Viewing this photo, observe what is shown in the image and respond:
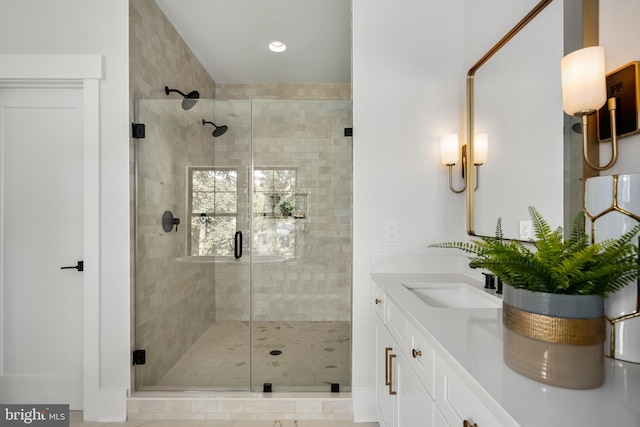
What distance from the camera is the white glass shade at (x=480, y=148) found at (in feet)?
5.64

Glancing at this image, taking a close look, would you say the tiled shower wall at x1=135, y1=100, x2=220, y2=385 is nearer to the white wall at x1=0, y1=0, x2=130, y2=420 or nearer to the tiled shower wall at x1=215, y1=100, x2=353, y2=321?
the white wall at x1=0, y1=0, x2=130, y2=420

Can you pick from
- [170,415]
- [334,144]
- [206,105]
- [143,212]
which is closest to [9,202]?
[143,212]

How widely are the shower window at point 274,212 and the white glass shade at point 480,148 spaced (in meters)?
1.11

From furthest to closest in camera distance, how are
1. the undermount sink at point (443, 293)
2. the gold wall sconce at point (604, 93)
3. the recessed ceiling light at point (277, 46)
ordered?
the recessed ceiling light at point (277, 46)
the undermount sink at point (443, 293)
the gold wall sconce at point (604, 93)

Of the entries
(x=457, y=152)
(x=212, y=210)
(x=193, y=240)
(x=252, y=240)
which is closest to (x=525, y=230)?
(x=457, y=152)

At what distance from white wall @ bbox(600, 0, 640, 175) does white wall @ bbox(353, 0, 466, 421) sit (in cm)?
97

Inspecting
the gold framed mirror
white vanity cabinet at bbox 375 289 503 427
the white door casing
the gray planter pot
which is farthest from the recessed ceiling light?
the gray planter pot

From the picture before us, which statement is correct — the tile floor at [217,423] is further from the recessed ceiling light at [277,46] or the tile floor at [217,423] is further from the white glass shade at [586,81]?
the recessed ceiling light at [277,46]

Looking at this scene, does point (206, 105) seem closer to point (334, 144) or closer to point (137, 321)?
point (334, 144)

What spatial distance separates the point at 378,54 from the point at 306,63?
1.43m

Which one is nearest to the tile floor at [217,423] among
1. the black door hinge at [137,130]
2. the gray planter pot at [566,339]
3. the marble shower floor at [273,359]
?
the marble shower floor at [273,359]

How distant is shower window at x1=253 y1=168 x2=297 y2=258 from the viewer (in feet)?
6.97

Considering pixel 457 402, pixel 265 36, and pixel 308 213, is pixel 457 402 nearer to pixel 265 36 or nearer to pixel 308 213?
pixel 308 213

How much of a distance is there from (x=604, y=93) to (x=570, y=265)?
0.66 m
